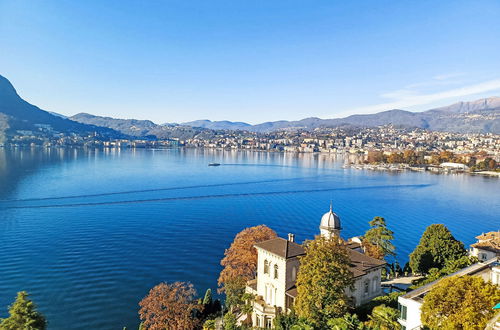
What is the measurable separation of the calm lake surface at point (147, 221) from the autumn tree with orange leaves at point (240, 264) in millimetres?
3956

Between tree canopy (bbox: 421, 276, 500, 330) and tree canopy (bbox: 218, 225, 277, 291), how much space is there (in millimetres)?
12713

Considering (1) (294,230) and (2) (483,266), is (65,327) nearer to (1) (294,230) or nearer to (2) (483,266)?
(2) (483,266)

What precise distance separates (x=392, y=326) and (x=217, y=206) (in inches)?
1655

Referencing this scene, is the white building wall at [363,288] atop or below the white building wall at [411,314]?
below

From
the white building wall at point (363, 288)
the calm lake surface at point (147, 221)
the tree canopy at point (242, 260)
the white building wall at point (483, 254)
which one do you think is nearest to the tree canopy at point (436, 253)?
the white building wall at point (483, 254)

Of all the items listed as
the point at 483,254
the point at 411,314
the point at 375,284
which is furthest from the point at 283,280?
the point at 483,254

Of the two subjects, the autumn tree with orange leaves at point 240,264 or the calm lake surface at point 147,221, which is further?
the calm lake surface at point 147,221

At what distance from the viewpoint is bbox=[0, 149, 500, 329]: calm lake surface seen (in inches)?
990

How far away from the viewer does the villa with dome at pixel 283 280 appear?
18.9m

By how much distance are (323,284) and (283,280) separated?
11.1 ft

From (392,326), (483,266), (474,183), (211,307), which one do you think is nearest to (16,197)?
(211,307)

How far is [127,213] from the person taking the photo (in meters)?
47.7

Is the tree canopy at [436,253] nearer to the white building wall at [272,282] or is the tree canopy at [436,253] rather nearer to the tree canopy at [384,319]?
the tree canopy at [384,319]

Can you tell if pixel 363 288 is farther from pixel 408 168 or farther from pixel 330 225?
pixel 408 168
